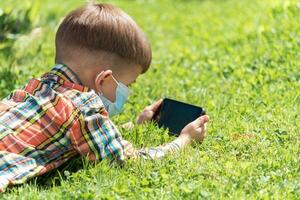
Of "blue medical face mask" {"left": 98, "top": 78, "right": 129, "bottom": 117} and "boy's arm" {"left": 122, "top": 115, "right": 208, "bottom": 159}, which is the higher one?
"blue medical face mask" {"left": 98, "top": 78, "right": 129, "bottom": 117}

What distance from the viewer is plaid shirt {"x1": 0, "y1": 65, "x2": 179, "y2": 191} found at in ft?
13.0

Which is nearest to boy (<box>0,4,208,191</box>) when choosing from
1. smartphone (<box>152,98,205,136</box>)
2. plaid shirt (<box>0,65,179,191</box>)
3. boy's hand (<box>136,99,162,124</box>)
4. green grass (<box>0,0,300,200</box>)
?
plaid shirt (<box>0,65,179,191</box>)

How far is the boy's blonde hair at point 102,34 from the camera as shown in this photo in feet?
13.7

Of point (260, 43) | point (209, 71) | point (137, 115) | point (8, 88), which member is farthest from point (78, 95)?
point (260, 43)

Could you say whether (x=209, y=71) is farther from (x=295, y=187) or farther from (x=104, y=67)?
(x=295, y=187)

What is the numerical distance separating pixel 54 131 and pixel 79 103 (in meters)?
0.21

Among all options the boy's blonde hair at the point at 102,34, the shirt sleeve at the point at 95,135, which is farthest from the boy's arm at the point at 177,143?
the boy's blonde hair at the point at 102,34

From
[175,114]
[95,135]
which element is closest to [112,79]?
[95,135]

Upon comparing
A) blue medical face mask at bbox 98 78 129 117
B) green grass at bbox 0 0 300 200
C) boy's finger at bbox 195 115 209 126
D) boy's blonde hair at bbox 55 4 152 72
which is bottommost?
green grass at bbox 0 0 300 200

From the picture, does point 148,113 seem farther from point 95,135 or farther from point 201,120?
point 95,135

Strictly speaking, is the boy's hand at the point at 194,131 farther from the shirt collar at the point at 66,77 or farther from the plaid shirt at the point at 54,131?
the shirt collar at the point at 66,77

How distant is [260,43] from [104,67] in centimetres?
303

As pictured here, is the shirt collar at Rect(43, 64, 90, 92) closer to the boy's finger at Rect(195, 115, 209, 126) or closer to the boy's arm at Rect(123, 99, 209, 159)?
the boy's arm at Rect(123, 99, 209, 159)

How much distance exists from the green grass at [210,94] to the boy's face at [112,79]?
1.41 ft
